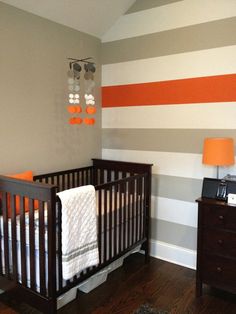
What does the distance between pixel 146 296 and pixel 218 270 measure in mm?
613

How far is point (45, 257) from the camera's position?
1802mm

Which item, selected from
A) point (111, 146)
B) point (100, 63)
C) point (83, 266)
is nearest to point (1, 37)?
point (100, 63)

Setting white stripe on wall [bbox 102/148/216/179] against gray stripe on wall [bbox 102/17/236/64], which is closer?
gray stripe on wall [bbox 102/17/236/64]

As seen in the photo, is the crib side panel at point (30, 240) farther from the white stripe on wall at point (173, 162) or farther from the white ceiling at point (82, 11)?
the white ceiling at point (82, 11)

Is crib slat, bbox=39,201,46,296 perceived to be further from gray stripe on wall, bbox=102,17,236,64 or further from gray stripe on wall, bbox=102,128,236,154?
gray stripe on wall, bbox=102,17,236,64

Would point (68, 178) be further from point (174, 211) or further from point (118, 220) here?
point (174, 211)

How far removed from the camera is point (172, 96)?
282 centimetres

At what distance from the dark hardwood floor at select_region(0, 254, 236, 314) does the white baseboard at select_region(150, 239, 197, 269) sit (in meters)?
0.09

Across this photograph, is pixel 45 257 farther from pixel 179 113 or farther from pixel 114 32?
pixel 114 32

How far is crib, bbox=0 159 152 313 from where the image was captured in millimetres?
1773

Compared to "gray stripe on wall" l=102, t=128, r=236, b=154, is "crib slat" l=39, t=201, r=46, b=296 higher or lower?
lower

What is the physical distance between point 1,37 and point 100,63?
123 centimetres

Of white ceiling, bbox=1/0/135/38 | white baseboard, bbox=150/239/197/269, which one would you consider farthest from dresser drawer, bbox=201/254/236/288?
white ceiling, bbox=1/0/135/38

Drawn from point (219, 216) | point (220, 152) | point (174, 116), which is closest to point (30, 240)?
point (219, 216)
